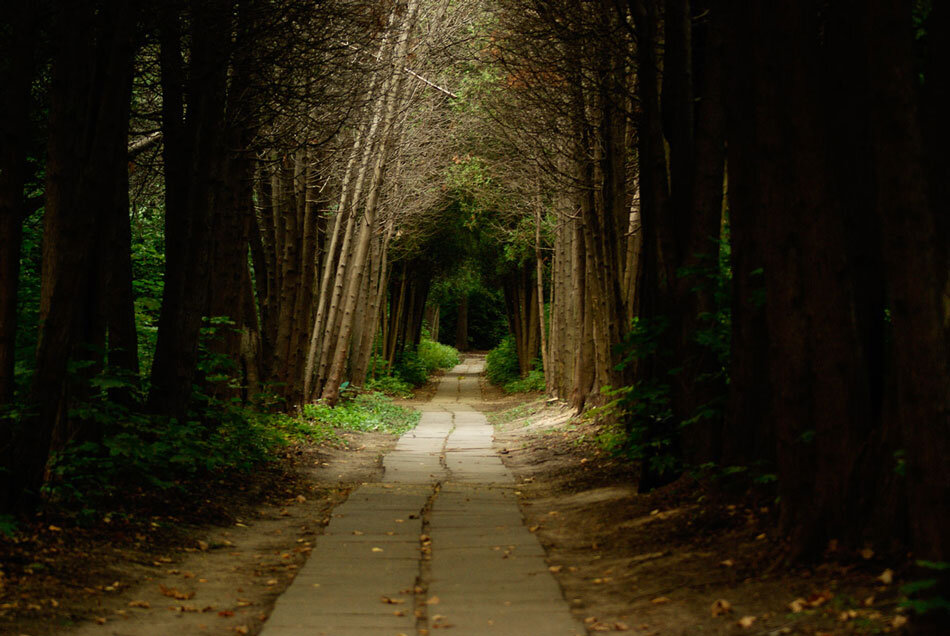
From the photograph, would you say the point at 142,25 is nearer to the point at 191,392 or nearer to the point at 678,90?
the point at 191,392

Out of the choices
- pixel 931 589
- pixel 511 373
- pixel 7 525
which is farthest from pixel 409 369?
pixel 931 589

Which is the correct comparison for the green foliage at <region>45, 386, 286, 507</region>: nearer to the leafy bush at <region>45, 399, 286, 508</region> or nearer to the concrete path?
the leafy bush at <region>45, 399, 286, 508</region>

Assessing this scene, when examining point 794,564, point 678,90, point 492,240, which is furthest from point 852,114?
point 492,240

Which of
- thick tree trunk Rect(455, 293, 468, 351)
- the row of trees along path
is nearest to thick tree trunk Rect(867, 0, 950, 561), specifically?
the row of trees along path

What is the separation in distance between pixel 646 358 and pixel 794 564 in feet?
12.7

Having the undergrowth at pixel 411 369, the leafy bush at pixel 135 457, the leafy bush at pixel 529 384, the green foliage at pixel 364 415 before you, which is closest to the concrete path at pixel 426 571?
the leafy bush at pixel 135 457

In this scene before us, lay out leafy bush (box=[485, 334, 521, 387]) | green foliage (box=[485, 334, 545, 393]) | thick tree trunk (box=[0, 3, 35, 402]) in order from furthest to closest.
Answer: leafy bush (box=[485, 334, 521, 387]) → green foliage (box=[485, 334, 545, 393]) → thick tree trunk (box=[0, 3, 35, 402])

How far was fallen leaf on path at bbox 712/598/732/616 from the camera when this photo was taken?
4.31m

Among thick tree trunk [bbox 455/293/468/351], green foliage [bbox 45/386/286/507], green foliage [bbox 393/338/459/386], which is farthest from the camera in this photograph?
thick tree trunk [bbox 455/293/468/351]

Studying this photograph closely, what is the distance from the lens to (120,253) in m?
8.02

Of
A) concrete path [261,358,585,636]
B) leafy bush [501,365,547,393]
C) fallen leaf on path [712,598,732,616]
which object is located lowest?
leafy bush [501,365,547,393]

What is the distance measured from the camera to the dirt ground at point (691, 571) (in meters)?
3.98

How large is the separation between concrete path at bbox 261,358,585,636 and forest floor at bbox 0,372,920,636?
203 mm

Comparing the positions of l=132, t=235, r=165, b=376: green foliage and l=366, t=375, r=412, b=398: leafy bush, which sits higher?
l=132, t=235, r=165, b=376: green foliage
